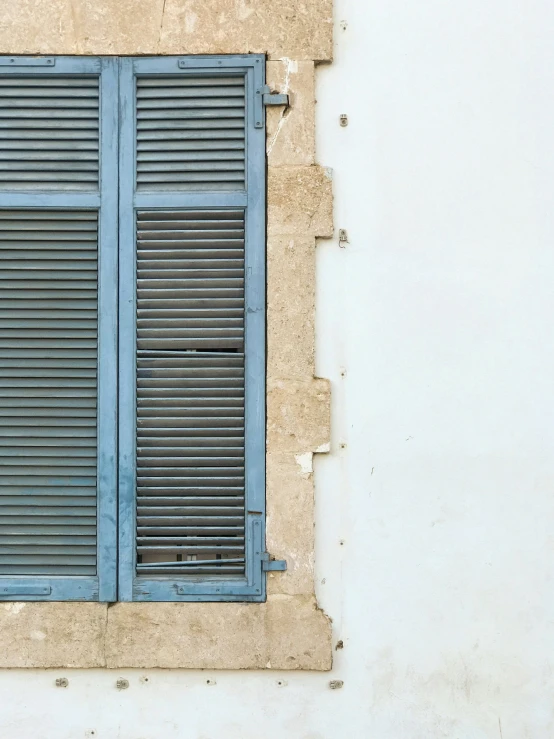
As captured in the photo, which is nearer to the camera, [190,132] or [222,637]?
[222,637]

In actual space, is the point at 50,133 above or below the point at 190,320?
above

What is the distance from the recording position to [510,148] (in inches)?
134

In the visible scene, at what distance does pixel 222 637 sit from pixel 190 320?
4.05 ft

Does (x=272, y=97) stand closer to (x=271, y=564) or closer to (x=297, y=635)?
(x=271, y=564)

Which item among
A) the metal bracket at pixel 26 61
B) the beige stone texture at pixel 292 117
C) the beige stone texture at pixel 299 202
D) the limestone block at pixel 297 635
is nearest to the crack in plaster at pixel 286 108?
the beige stone texture at pixel 292 117

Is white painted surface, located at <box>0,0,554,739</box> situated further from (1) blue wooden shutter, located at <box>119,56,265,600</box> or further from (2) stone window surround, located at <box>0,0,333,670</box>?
(1) blue wooden shutter, located at <box>119,56,265,600</box>

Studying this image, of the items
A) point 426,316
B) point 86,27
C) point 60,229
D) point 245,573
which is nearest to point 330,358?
point 426,316

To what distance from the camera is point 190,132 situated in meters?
3.41

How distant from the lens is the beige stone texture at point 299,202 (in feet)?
11.0

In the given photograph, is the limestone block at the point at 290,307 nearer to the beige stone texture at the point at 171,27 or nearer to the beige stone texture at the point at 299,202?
the beige stone texture at the point at 299,202

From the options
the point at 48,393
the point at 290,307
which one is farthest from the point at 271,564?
the point at 48,393

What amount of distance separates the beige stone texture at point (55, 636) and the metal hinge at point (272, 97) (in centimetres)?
207

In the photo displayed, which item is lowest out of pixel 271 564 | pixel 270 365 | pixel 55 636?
pixel 55 636

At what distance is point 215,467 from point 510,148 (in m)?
1.72
